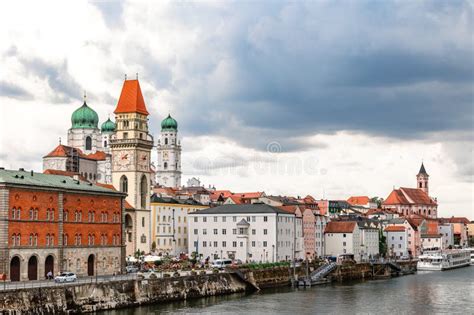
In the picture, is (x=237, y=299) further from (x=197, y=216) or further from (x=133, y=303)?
(x=197, y=216)

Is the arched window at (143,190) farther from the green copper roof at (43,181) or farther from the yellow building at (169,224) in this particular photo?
the green copper roof at (43,181)

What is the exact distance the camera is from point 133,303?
258 feet

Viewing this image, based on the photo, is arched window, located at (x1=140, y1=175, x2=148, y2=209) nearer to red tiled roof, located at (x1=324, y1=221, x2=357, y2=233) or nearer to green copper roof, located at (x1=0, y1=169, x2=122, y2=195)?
green copper roof, located at (x1=0, y1=169, x2=122, y2=195)

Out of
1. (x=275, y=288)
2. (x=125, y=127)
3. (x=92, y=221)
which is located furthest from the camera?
(x=125, y=127)

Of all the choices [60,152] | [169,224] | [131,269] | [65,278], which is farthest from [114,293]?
[60,152]

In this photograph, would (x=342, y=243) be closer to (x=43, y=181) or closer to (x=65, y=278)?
(x=43, y=181)

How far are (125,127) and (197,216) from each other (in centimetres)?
1968

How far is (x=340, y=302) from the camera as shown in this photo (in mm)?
86875

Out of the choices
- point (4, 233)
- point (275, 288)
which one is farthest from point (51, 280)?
point (275, 288)

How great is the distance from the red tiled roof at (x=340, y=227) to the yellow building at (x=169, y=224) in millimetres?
28010

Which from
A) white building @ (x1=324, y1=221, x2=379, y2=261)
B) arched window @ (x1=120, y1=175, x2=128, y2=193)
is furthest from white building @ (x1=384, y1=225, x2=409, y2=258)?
arched window @ (x1=120, y1=175, x2=128, y2=193)

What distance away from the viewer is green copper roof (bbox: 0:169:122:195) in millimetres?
79312

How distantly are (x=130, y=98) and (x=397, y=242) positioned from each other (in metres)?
85.0

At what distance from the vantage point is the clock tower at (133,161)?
418 ft
